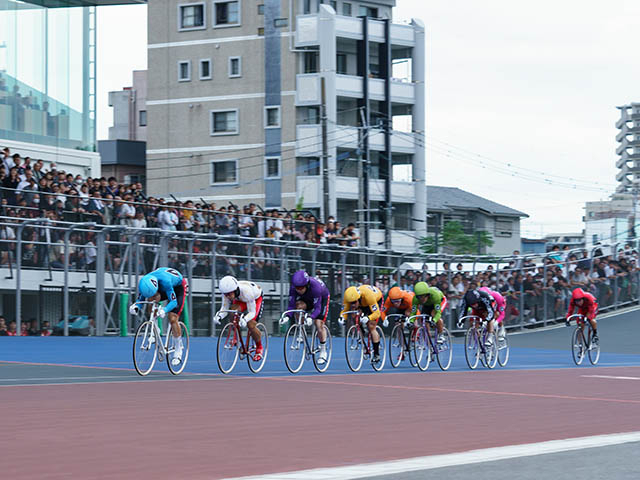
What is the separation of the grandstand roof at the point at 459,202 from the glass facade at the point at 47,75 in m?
45.6

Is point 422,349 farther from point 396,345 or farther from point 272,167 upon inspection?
point 272,167

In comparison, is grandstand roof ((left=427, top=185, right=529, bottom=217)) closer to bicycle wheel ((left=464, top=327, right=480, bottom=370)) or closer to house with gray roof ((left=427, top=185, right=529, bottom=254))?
house with gray roof ((left=427, top=185, right=529, bottom=254))

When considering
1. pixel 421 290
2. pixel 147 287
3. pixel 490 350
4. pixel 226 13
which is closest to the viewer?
pixel 147 287

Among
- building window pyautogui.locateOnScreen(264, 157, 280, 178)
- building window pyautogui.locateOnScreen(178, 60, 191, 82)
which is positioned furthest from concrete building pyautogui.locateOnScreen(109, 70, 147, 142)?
building window pyautogui.locateOnScreen(264, 157, 280, 178)

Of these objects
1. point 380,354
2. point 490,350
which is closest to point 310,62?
point 490,350

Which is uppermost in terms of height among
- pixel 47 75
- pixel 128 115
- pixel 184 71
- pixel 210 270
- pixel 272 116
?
pixel 128 115

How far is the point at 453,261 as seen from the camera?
34969 mm

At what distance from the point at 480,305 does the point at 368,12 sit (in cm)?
4337

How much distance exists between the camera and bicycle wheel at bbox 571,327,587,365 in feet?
80.7

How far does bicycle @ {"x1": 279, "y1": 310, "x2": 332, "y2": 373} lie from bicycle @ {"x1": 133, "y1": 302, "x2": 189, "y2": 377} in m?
1.82

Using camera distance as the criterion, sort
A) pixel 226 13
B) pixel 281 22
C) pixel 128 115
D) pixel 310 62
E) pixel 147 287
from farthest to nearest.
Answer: pixel 128 115 < pixel 226 13 < pixel 281 22 < pixel 310 62 < pixel 147 287

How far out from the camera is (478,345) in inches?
891

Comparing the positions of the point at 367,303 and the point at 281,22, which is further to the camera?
the point at 281,22

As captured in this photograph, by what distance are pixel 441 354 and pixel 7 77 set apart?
18143 mm
